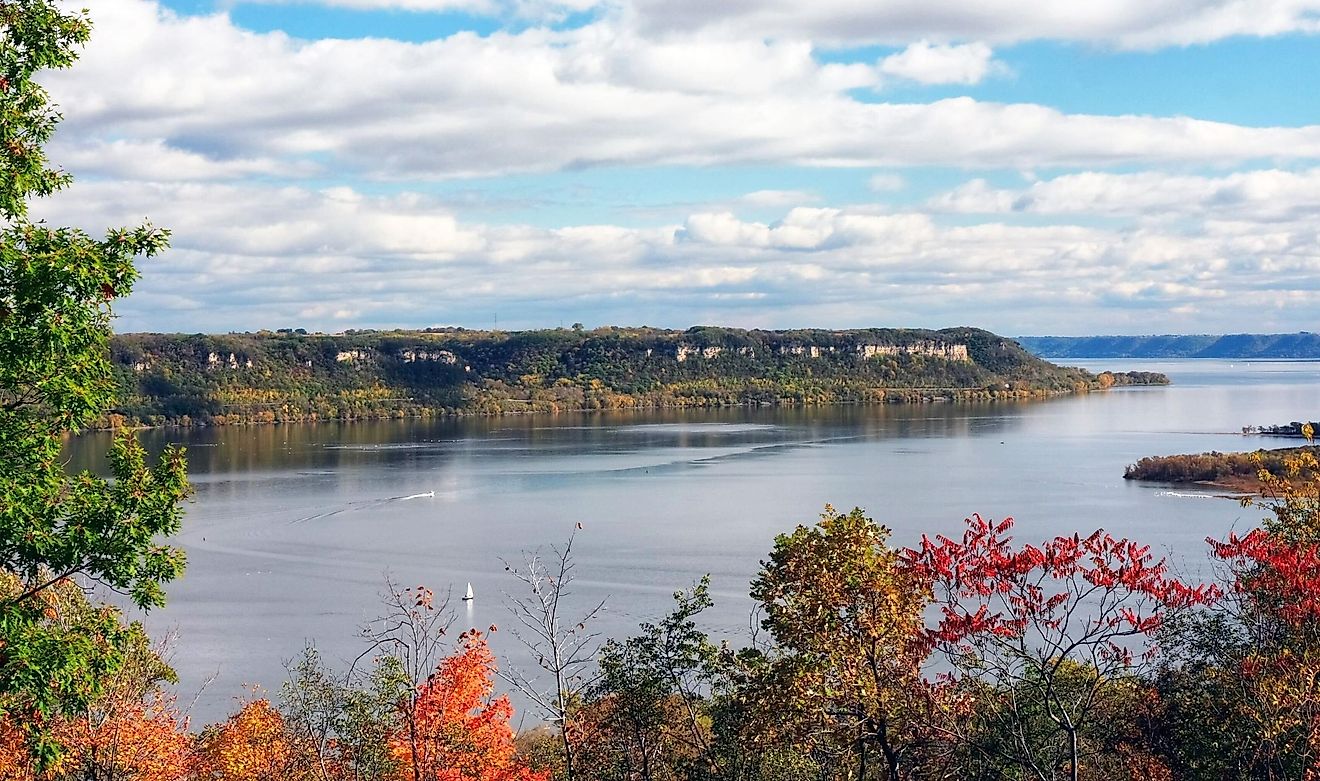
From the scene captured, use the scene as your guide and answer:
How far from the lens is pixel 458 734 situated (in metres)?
13.7

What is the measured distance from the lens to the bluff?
5320 inches

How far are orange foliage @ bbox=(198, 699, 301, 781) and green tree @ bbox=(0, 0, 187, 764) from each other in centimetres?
865

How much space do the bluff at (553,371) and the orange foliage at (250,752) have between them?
108800 millimetres

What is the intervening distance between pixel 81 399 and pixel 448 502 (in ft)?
169

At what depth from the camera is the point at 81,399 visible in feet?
23.4

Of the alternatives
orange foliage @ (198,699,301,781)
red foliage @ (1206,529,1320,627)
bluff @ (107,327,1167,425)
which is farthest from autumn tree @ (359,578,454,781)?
bluff @ (107,327,1167,425)

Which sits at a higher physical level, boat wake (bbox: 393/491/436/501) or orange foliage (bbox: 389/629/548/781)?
orange foliage (bbox: 389/629/548/781)

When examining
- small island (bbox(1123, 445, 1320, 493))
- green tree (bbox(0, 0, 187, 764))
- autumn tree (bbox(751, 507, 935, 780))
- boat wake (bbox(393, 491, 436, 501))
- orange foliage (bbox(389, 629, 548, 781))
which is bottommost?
boat wake (bbox(393, 491, 436, 501))

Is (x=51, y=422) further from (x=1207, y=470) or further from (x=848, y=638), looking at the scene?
(x=1207, y=470)

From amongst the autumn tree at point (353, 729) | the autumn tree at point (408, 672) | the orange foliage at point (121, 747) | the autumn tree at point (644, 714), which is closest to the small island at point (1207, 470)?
the autumn tree at point (408, 672)

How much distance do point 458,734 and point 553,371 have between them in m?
147

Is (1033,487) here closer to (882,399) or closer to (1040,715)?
(1040,715)

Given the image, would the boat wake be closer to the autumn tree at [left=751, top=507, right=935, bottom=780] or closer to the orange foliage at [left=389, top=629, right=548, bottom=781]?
the orange foliage at [left=389, top=629, right=548, bottom=781]

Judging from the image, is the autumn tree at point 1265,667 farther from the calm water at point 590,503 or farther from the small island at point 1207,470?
the small island at point 1207,470
